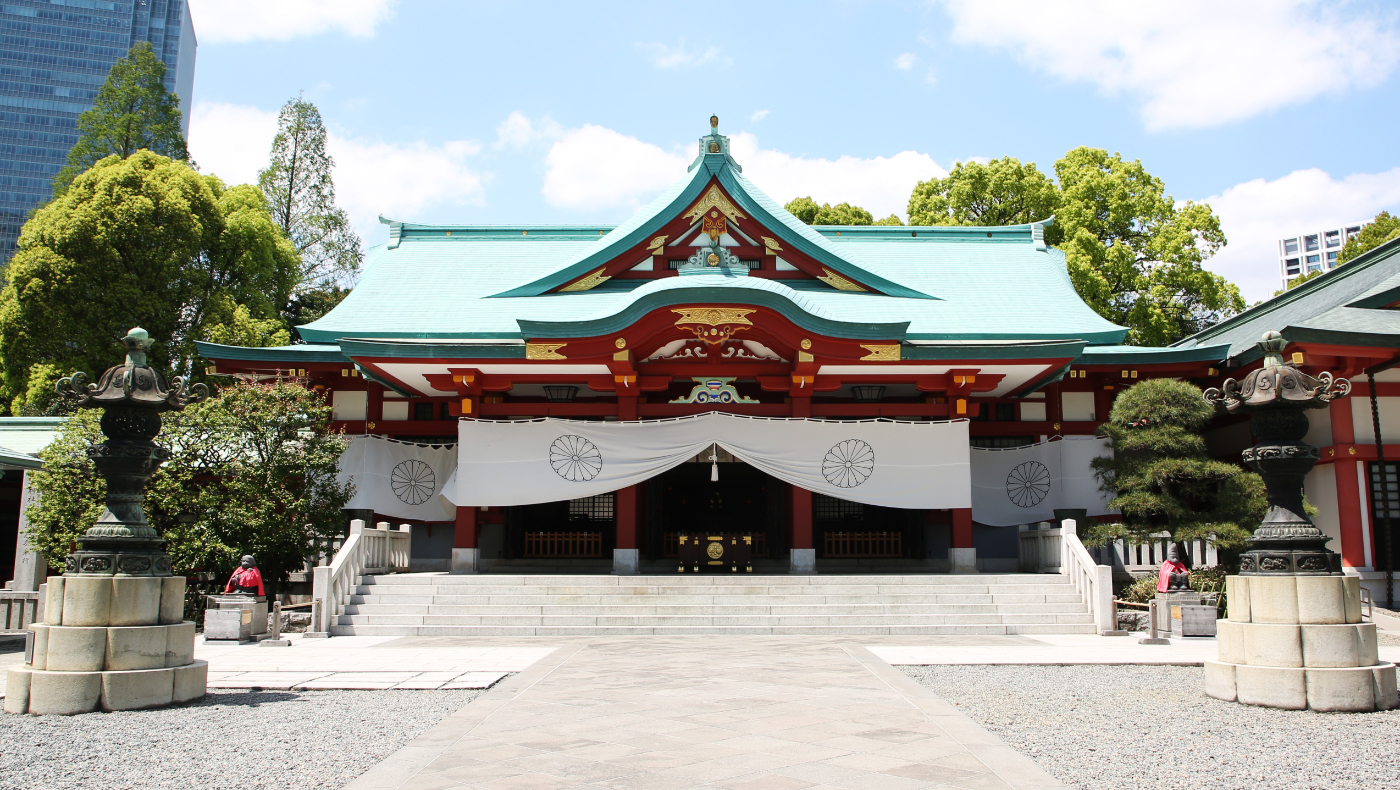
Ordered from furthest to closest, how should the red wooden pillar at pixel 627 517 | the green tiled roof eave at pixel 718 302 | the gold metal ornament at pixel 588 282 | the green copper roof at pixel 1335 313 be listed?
the gold metal ornament at pixel 588 282
the red wooden pillar at pixel 627 517
the green tiled roof eave at pixel 718 302
the green copper roof at pixel 1335 313

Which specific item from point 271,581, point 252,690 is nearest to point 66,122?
point 271,581

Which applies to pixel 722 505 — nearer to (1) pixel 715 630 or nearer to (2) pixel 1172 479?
(1) pixel 715 630

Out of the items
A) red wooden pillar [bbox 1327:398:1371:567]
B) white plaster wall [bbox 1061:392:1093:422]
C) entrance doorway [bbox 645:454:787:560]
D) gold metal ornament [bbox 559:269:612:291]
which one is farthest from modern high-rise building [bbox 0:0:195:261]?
red wooden pillar [bbox 1327:398:1371:567]

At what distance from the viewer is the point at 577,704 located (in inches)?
262

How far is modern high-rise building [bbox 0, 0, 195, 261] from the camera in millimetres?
78938

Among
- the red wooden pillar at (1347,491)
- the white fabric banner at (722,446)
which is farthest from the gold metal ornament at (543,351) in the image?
the red wooden pillar at (1347,491)

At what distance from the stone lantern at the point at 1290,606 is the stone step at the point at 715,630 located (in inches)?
187

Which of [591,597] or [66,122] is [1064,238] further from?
[66,122]

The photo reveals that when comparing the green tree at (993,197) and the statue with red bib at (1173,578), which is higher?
the green tree at (993,197)

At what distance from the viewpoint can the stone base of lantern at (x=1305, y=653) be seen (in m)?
6.54

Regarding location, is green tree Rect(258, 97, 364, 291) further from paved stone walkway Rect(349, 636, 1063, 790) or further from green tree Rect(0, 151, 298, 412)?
paved stone walkway Rect(349, 636, 1063, 790)

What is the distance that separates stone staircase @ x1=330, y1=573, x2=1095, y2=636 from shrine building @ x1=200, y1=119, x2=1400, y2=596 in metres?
1.84

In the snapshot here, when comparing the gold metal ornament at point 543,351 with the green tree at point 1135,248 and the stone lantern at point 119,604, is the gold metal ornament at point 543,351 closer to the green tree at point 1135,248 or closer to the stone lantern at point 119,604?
the stone lantern at point 119,604

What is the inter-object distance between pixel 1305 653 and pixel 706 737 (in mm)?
4638
